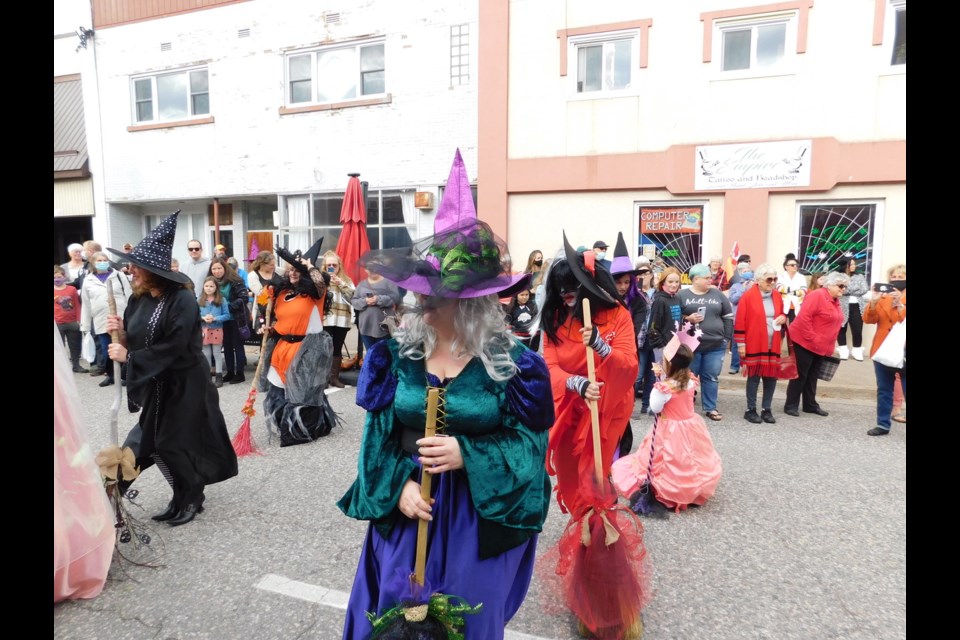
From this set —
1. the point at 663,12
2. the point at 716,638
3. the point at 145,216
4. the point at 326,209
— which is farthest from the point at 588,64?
the point at 145,216

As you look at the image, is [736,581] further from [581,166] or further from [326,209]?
[326,209]

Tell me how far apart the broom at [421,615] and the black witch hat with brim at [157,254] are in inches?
106

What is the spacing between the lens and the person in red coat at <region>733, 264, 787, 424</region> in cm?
695

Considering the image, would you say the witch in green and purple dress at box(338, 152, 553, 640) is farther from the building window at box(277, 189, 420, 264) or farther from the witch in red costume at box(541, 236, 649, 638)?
the building window at box(277, 189, 420, 264)

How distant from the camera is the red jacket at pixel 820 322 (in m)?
6.93

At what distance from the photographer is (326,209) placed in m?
13.9

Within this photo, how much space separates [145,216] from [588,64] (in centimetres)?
1263

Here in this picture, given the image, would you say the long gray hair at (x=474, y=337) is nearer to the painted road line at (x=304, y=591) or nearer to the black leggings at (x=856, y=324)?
the painted road line at (x=304, y=591)

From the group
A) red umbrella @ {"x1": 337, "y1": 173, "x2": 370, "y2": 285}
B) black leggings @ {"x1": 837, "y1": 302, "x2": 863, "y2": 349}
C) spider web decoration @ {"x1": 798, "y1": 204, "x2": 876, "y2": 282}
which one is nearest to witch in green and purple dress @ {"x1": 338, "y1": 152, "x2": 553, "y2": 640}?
red umbrella @ {"x1": 337, "y1": 173, "x2": 370, "y2": 285}

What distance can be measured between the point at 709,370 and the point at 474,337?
5.55 m

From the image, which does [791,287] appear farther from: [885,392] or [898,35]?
[898,35]

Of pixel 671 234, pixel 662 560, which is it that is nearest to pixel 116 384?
pixel 662 560

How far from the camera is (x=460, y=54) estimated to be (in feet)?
40.5

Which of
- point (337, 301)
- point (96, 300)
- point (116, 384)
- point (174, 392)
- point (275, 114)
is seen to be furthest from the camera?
point (275, 114)
